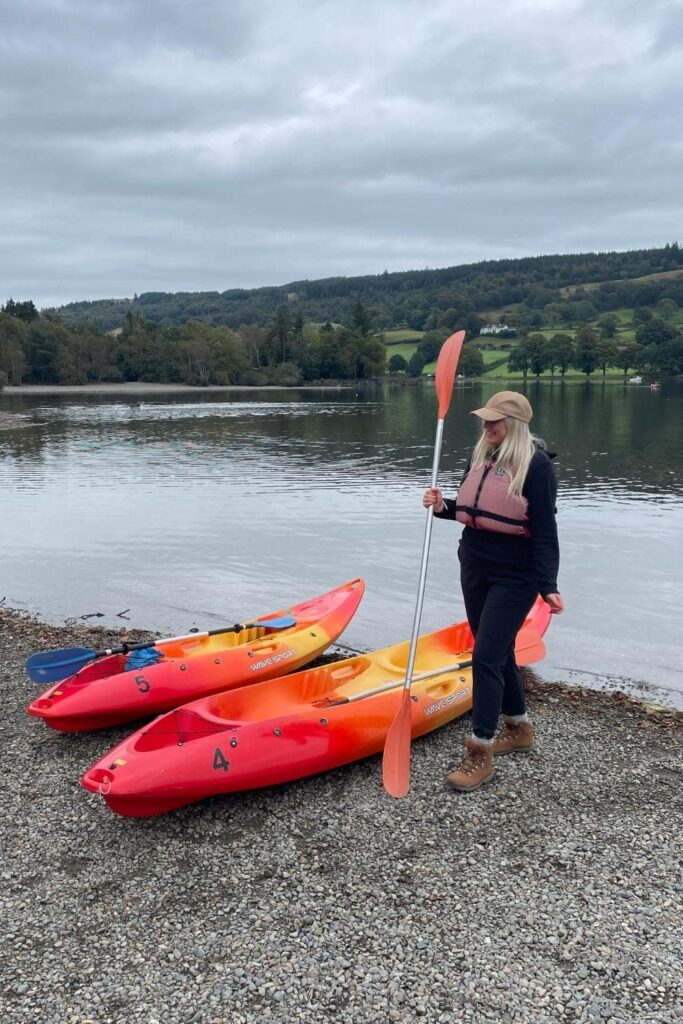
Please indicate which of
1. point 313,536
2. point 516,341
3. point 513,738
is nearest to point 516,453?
point 513,738

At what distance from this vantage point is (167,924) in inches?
159

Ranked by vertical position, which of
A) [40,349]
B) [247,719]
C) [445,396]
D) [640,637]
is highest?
[40,349]

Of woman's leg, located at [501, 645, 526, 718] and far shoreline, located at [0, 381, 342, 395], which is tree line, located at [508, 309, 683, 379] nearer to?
far shoreline, located at [0, 381, 342, 395]

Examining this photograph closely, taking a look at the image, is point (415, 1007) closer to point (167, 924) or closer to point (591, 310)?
point (167, 924)

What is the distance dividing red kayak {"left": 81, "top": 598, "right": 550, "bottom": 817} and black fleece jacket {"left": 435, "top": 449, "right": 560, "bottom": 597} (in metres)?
1.79

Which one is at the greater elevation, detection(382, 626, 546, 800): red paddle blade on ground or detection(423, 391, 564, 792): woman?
detection(423, 391, 564, 792): woman

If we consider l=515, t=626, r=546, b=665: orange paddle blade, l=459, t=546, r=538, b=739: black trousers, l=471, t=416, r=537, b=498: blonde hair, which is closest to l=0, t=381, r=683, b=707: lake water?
l=515, t=626, r=546, b=665: orange paddle blade

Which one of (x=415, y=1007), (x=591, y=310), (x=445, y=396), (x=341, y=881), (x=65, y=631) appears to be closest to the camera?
(x=415, y=1007)

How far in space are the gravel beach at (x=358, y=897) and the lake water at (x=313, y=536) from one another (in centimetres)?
341

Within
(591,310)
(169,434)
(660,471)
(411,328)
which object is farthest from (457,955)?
(411,328)

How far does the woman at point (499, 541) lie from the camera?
4.70 m

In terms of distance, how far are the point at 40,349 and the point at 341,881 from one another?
110 metres

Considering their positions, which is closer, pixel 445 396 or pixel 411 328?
pixel 445 396

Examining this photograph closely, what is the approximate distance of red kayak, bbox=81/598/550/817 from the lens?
4.92 metres
